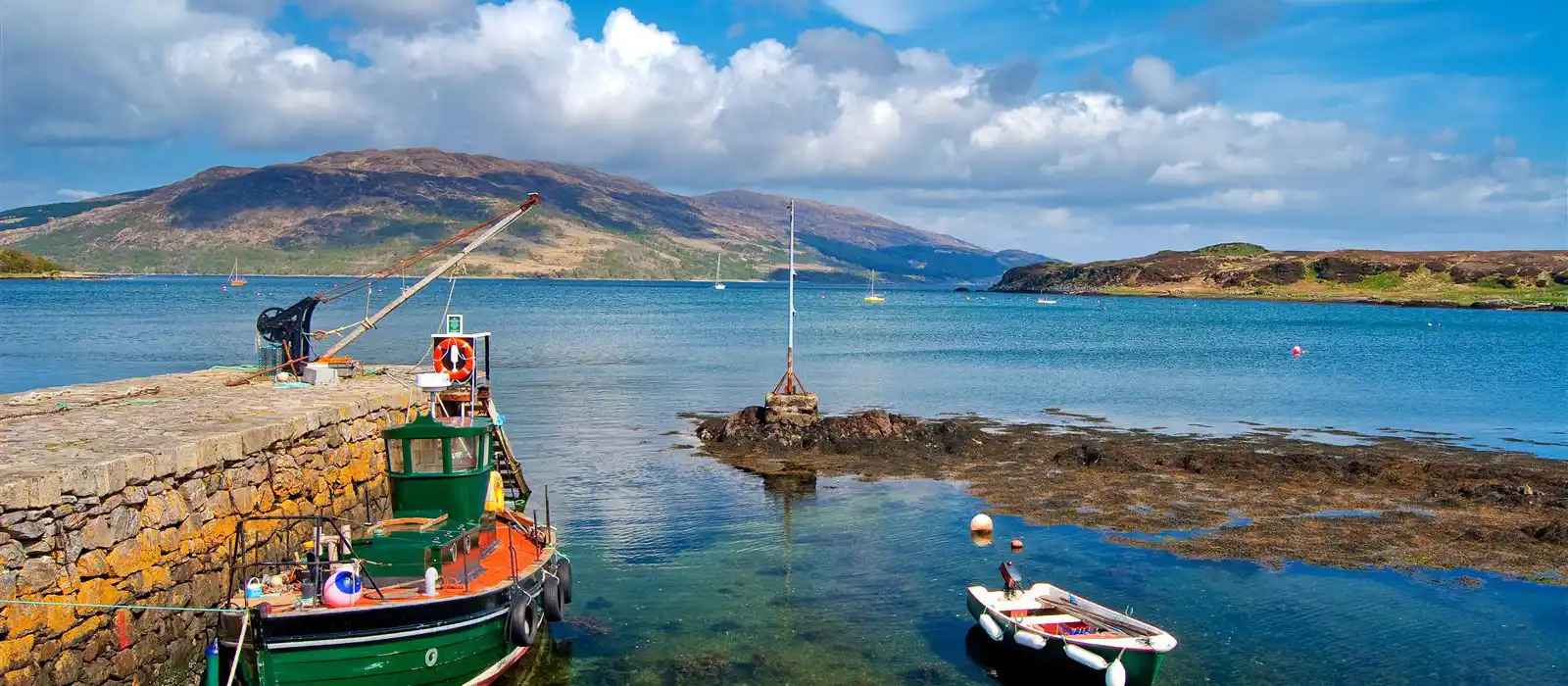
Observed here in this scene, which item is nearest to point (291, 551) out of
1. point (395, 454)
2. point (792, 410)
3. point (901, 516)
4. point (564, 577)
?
point (395, 454)

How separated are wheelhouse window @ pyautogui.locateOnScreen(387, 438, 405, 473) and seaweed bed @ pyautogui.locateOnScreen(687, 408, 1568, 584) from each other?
15.7 metres

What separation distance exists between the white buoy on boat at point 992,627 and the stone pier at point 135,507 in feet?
41.5

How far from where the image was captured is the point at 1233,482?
3091 cm

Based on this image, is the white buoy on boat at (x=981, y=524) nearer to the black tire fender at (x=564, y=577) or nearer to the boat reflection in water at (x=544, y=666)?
the black tire fender at (x=564, y=577)

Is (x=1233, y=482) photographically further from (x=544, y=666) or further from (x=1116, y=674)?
(x=544, y=666)

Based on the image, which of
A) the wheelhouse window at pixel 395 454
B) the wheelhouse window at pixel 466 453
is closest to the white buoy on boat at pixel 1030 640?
the wheelhouse window at pixel 466 453

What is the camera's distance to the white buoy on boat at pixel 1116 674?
15930mm

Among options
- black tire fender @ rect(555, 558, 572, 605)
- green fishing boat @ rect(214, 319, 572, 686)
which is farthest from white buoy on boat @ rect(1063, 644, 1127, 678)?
black tire fender @ rect(555, 558, 572, 605)

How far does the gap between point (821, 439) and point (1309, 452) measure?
16.6 meters

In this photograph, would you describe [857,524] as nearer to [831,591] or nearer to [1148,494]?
[831,591]

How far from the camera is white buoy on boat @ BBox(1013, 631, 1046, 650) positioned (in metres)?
17.0

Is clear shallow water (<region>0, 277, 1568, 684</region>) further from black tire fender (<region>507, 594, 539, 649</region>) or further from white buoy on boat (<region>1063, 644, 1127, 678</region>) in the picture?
white buoy on boat (<region>1063, 644, 1127, 678</region>)

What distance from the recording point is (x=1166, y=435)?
40.2 m

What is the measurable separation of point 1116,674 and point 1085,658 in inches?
20.8
